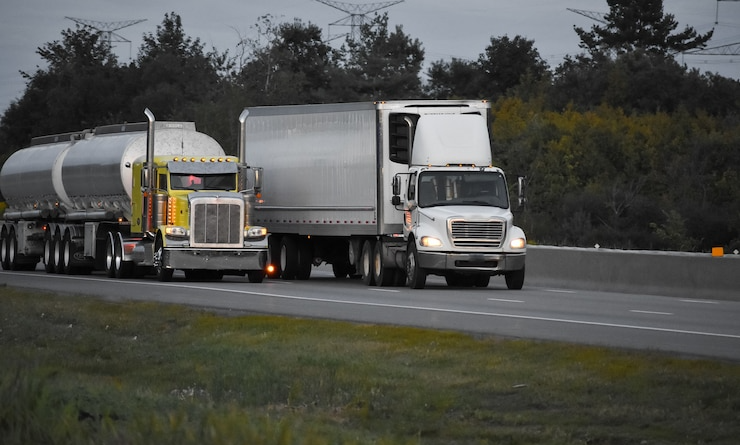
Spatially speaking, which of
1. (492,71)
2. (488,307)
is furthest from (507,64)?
(488,307)

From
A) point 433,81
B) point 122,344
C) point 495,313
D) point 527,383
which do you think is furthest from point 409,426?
point 433,81

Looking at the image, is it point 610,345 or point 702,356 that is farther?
point 610,345

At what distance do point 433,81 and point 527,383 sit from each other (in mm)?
113098

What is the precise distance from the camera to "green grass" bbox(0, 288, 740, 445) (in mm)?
10125

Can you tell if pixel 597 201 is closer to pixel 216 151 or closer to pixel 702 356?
pixel 216 151

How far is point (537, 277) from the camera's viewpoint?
35594mm

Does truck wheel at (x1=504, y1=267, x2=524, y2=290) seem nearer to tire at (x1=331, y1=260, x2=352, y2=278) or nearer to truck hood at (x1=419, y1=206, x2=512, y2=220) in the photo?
truck hood at (x1=419, y1=206, x2=512, y2=220)

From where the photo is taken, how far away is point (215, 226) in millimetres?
34000

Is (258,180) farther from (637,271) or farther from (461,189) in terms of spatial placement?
(637,271)

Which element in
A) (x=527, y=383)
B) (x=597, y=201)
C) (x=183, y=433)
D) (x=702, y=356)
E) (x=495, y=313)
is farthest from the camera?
(x=597, y=201)

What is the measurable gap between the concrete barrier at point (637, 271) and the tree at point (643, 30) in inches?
3513

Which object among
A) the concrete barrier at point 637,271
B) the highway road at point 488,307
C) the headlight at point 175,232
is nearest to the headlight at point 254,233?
the highway road at point 488,307

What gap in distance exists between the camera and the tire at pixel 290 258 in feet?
122

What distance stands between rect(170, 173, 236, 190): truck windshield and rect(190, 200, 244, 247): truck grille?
38.3 inches
